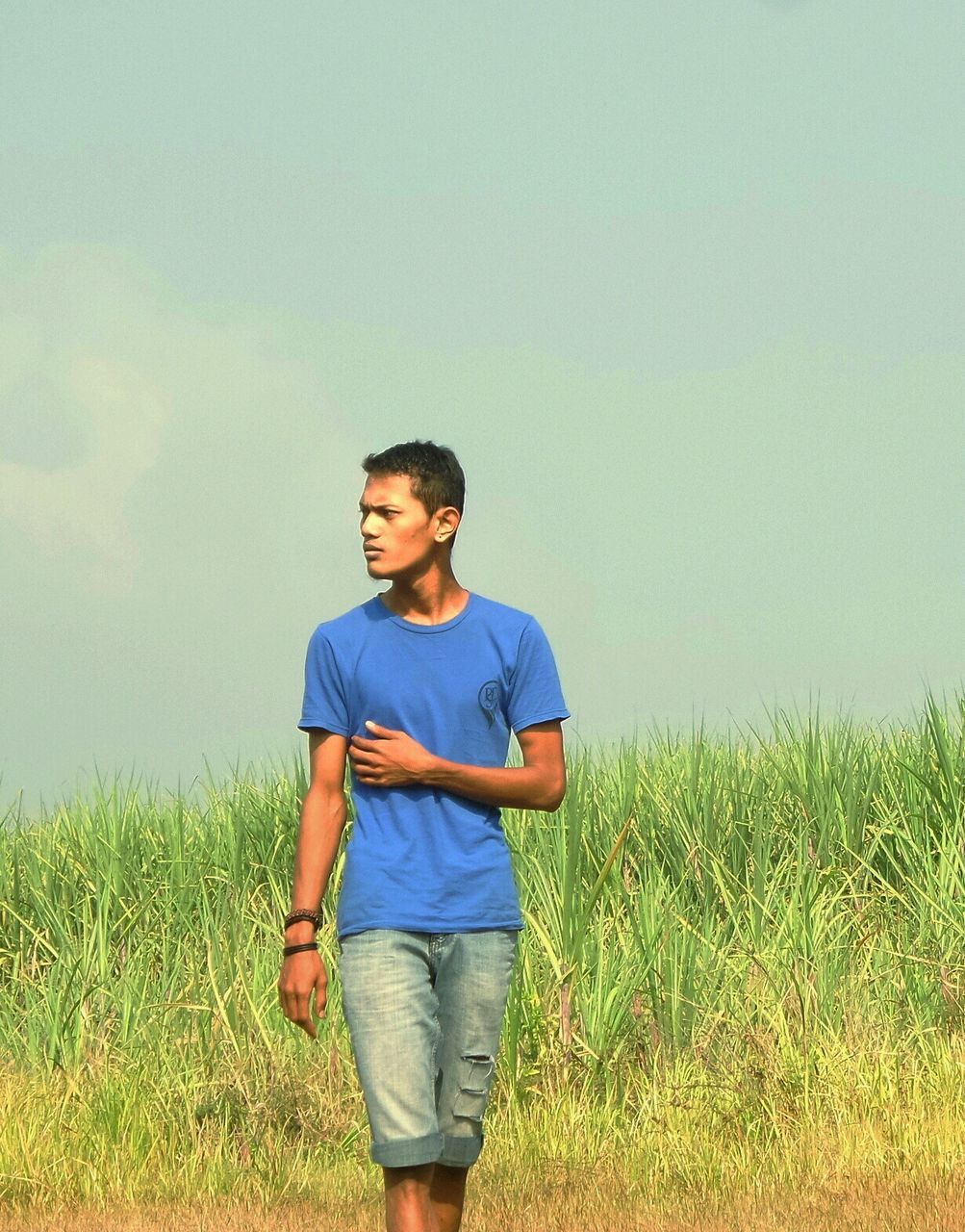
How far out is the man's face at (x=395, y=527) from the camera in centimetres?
389

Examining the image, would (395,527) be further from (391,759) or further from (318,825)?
(318,825)

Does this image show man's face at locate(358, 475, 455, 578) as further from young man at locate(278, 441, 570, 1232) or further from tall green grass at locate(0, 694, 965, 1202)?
tall green grass at locate(0, 694, 965, 1202)

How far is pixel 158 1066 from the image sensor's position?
709 cm

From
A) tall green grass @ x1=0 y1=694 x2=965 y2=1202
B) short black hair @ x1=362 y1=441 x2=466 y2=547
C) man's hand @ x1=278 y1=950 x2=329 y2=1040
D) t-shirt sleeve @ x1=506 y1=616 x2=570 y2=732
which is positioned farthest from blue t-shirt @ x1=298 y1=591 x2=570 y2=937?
tall green grass @ x1=0 y1=694 x2=965 y2=1202

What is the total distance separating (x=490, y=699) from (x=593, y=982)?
396cm

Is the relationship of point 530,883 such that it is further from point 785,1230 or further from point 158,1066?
point 785,1230

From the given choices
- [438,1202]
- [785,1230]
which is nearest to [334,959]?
[785,1230]

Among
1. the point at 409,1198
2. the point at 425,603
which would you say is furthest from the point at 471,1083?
the point at 425,603

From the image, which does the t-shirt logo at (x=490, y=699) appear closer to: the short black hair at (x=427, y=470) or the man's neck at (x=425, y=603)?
the man's neck at (x=425, y=603)

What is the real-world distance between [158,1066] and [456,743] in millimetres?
3914

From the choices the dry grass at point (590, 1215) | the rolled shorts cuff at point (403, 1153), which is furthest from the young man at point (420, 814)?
the dry grass at point (590, 1215)

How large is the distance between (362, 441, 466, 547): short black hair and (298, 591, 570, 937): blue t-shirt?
29 cm

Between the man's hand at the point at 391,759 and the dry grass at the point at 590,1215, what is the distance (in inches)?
84.6

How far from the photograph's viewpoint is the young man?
373cm
